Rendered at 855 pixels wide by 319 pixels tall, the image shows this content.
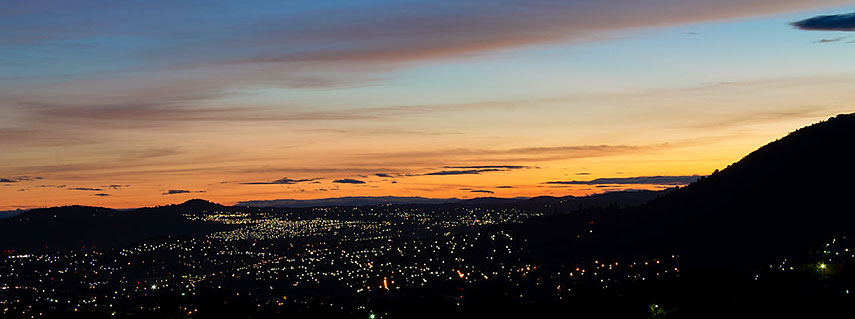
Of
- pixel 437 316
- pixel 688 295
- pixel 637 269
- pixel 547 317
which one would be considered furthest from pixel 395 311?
pixel 637 269

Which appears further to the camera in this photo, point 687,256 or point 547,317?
point 687,256

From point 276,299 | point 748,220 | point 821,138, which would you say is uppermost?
point 821,138

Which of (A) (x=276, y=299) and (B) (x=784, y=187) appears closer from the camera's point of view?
(A) (x=276, y=299)

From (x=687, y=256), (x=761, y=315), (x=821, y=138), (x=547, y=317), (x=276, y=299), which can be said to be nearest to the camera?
(x=761, y=315)

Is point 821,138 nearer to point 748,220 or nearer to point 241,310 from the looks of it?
point 748,220

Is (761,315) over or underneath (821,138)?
underneath

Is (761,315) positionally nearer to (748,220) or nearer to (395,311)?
(395,311)

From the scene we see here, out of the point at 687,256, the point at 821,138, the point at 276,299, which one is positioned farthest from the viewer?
the point at 821,138

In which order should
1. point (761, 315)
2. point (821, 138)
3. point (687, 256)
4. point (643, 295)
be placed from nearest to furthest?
point (761, 315) < point (643, 295) < point (687, 256) < point (821, 138)

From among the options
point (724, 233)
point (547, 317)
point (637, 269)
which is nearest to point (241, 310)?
point (547, 317)
